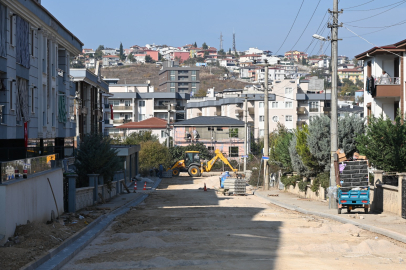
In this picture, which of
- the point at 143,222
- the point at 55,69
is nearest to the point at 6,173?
the point at 143,222

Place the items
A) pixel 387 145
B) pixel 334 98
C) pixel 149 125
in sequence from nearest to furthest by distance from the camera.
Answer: pixel 387 145 → pixel 334 98 → pixel 149 125

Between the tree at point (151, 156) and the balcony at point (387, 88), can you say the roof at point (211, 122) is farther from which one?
the balcony at point (387, 88)

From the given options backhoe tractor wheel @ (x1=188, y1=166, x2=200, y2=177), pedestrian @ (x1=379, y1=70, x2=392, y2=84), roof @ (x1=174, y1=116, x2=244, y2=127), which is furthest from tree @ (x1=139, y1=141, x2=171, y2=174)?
pedestrian @ (x1=379, y1=70, x2=392, y2=84)

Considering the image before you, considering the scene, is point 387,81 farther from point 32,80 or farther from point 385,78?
point 32,80

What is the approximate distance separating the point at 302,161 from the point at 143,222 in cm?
1511

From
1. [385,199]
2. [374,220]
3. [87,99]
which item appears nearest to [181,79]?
[87,99]

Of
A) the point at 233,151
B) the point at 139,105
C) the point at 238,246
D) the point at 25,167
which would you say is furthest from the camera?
the point at 139,105

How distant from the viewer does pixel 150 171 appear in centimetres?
6397

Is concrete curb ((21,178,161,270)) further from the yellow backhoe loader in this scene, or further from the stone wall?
the yellow backhoe loader

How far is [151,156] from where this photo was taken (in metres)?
64.7

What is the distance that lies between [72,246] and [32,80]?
49.6 ft

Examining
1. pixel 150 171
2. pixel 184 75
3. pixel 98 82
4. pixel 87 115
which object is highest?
pixel 184 75

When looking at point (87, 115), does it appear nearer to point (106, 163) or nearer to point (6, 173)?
point (106, 163)

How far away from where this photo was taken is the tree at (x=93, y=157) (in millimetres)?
28703
